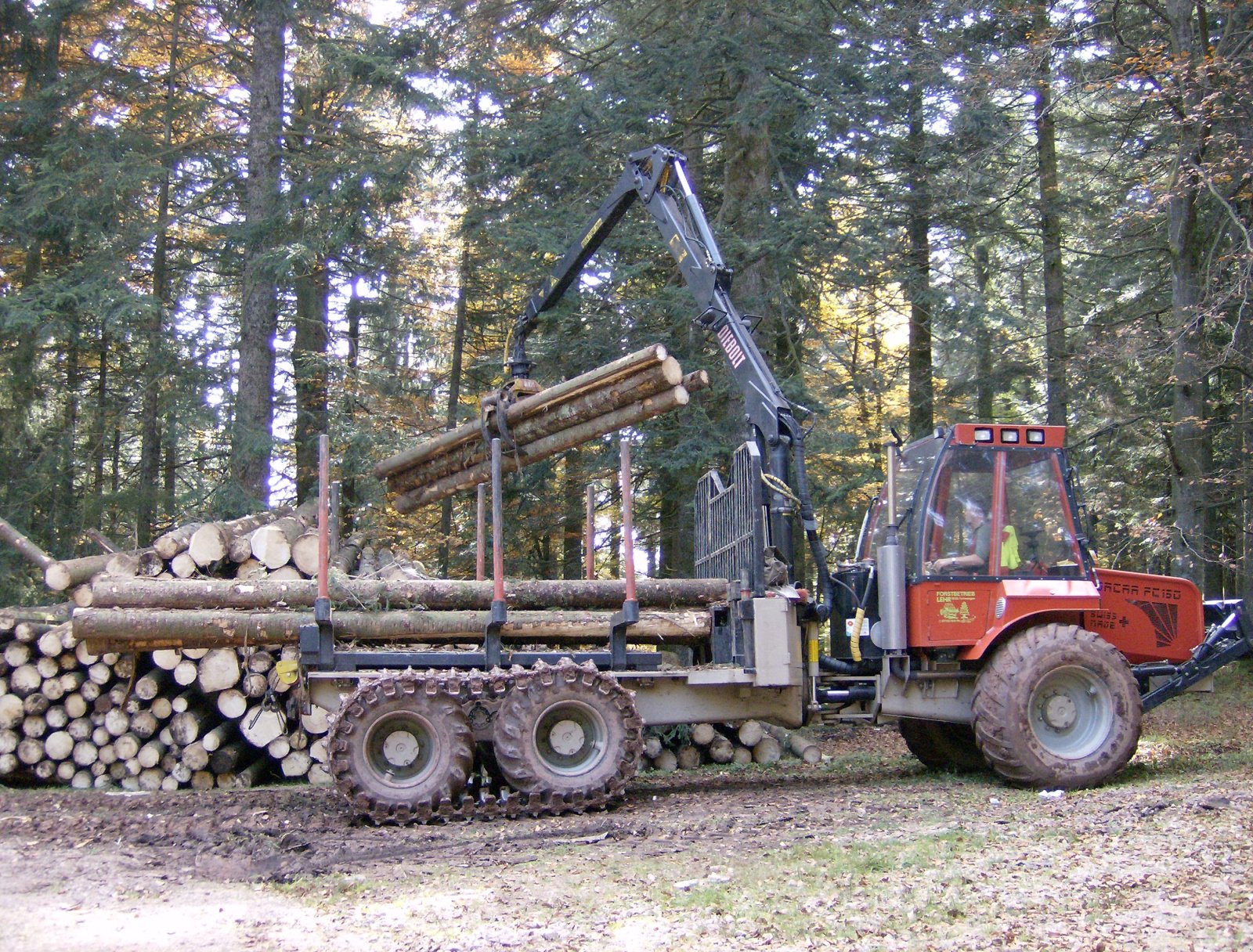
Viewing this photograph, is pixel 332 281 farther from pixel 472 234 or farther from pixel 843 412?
pixel 843 412

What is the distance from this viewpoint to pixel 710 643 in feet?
31.7

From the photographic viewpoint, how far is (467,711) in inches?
316

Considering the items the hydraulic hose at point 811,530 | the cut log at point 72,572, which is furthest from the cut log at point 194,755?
the hydraulic hose at point 811,530

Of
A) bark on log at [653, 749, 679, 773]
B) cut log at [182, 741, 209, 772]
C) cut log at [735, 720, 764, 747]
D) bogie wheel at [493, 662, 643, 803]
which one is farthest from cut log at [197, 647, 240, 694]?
cut log at [735, 720, 764, 747]

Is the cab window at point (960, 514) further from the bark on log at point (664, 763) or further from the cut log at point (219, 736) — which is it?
the cut log at point (219, 736)

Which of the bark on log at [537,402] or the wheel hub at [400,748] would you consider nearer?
the wheel hub at [400,748]

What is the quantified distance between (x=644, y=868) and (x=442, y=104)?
498 inches

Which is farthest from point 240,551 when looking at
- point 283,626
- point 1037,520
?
point 1037,520

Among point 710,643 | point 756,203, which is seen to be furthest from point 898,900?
point 756,203

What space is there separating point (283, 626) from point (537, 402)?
304cm

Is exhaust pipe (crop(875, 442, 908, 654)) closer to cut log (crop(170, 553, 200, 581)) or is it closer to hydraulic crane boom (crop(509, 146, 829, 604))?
hydraulic crane boom (crop(509, 146, 829, 604))

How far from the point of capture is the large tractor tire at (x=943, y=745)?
381 inches

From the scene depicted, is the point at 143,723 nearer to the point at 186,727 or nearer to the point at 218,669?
the point at 186,727

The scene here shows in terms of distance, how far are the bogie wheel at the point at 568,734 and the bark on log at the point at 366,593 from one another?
1.04 meters
